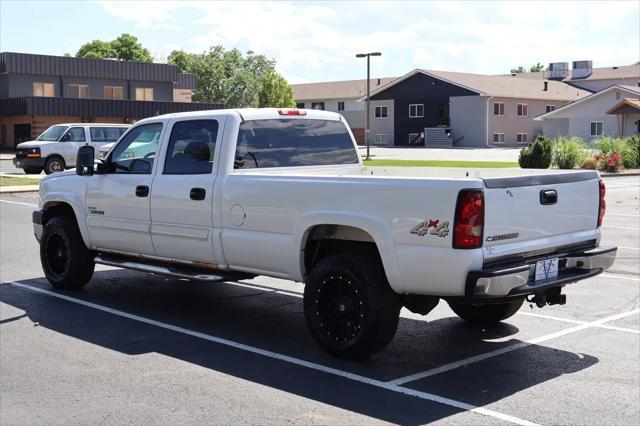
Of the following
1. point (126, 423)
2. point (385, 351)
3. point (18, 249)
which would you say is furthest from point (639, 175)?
point (126, 423)

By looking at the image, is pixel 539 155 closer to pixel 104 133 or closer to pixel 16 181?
pixel 104 133

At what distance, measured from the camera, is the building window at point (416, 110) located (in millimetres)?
73688

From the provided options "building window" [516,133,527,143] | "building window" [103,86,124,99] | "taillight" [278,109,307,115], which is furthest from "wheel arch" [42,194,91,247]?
"building window" [516,133,527,143]

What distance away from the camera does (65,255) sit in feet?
31.0

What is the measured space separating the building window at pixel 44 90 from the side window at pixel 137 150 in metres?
52.8

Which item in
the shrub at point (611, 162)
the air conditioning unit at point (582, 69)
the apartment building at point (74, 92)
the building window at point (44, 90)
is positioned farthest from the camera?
the air conditioning unit at point (582, 69)

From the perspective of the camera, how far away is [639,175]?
34656 millimetres

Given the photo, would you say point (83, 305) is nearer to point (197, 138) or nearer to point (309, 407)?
point (197, 138)

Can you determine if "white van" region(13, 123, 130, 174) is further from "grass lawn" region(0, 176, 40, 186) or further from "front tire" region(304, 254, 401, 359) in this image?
"front tire" region(304, 254, 401, 359)

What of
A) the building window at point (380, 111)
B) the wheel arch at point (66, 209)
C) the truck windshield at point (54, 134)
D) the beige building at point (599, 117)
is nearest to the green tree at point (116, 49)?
the building window at point (380, 111)

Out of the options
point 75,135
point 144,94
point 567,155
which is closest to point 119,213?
point 75,135

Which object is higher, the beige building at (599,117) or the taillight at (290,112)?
the beige building at (599,117)

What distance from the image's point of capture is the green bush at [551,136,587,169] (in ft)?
117

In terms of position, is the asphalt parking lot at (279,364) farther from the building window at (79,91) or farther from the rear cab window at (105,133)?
the building window at (79,91)
